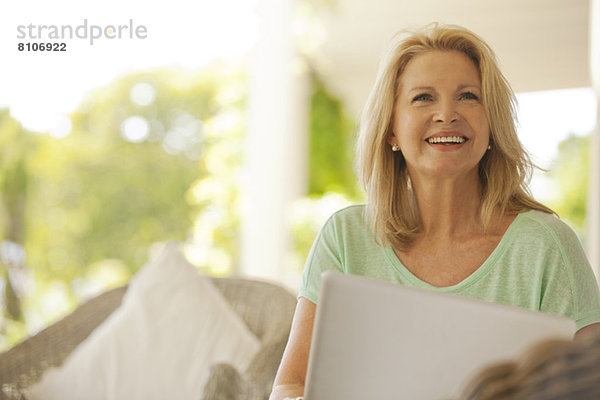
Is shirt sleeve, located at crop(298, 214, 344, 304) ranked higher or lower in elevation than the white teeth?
lower

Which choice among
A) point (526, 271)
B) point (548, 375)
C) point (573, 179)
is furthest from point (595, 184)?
point (573, 179)

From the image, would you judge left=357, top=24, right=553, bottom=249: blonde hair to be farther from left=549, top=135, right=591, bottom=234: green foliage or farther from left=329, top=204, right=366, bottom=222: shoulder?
left=549, top=135, right=591, bottom=234: green foliage

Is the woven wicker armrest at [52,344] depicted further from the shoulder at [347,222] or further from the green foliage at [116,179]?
the green foliage at [116,179]

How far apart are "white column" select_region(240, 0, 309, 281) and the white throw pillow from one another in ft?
12.9

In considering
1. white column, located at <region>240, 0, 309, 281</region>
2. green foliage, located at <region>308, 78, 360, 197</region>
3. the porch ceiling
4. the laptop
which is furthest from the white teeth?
green foliage, located at <region>308, 78, 360, 197</region>

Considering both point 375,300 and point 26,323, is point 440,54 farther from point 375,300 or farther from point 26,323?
point 26,323

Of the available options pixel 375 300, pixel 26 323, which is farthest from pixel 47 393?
pixel 26 323

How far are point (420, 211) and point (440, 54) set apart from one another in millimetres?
368

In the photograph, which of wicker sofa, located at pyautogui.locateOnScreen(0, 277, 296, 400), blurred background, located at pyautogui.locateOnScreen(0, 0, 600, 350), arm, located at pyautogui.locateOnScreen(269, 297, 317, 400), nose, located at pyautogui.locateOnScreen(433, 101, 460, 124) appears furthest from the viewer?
blurred background, located at pyautogui.locateOnScreen(0, 0, 600, 350)

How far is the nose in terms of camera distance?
1.49 meters

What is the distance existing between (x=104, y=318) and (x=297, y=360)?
1195 mm

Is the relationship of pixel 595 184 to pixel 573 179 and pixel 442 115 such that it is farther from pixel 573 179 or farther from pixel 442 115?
pixel 573 179

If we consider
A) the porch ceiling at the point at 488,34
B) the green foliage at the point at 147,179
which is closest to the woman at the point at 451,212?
the green foliage at the point at 147,179

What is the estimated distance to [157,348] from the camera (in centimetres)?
224
